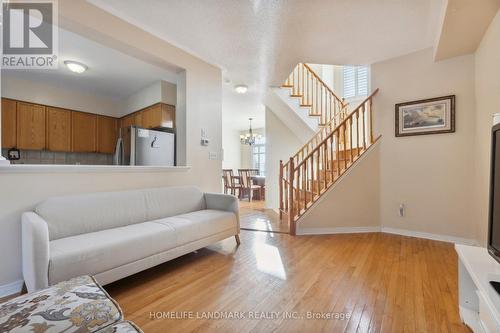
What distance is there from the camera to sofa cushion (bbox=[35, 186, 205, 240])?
184 centimetres

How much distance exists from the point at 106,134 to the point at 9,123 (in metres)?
1.34

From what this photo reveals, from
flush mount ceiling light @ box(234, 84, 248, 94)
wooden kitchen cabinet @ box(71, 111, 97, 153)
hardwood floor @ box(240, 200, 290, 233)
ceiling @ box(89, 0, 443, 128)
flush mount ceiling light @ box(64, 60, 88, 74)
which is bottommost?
hardwood floor @ box(240, 200, 290, 233)

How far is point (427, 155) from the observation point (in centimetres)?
306

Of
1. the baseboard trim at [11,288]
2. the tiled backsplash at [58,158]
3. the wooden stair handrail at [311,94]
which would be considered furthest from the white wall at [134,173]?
the tiled backsplash at [58,158]

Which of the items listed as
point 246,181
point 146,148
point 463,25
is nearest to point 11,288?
point 146,148

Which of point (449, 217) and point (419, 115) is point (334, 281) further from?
point (419, 115)

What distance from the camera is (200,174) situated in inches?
130

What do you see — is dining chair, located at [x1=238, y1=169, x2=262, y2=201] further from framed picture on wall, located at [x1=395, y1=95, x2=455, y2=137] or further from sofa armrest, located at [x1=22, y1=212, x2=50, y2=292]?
sofa armrest, located at [x1=22, y1=212, x2=50, y2=292]

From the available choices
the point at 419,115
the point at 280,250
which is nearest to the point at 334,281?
the point at 280,250

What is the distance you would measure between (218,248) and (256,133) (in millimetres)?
7073

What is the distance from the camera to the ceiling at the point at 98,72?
9.12 ft

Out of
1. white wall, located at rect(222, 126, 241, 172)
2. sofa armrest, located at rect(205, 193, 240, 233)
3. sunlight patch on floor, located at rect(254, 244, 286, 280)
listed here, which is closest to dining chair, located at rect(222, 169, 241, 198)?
white wall, located at rect(222, 126, 241, 172)

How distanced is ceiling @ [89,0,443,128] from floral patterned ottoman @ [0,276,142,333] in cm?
247

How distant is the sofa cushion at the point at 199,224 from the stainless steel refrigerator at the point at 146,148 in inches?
43.8
